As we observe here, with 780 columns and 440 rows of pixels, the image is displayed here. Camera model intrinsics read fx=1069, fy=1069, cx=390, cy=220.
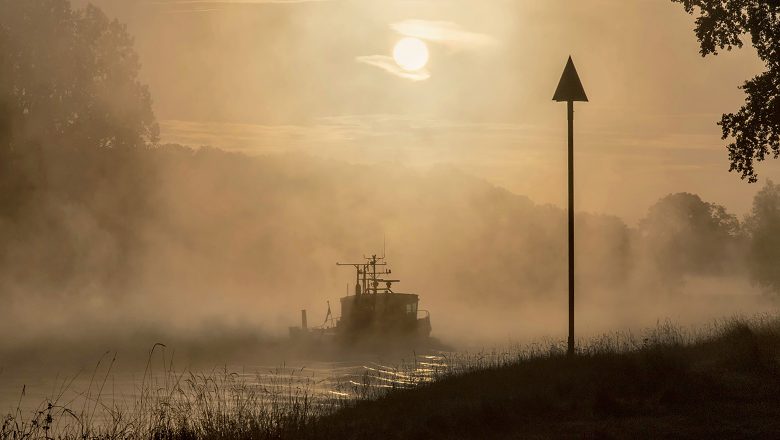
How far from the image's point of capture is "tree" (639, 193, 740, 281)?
544 ft

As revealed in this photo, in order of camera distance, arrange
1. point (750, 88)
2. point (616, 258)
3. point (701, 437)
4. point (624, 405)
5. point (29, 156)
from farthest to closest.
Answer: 1. point (616, 258)
2. point (29, 156)
3. point (750, 88)
4. point (624, 405)
5. point (701, 437)

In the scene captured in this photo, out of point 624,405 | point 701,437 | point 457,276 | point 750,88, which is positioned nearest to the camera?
point 701,437

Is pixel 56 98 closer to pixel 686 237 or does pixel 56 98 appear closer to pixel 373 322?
pixel 373 322

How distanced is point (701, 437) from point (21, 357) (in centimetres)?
6228

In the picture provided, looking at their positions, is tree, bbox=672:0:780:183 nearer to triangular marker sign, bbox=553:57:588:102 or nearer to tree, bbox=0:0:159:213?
triangular marker sign, bbox=553:57:588:102

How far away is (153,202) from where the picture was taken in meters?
83.2

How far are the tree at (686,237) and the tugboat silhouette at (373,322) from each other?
292 feet

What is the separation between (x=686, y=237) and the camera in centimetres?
16850

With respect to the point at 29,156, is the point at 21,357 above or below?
below

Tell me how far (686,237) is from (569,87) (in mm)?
143941

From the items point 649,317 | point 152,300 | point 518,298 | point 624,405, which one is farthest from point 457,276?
point 624,405

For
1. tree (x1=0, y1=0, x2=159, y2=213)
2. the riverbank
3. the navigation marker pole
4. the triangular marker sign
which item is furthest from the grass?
tree (x1=0, y1=0, x2=159, y2=213)

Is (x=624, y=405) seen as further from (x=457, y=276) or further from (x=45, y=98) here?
(x=457, y=276)

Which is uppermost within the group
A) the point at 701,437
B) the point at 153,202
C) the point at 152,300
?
the point at 153,202
